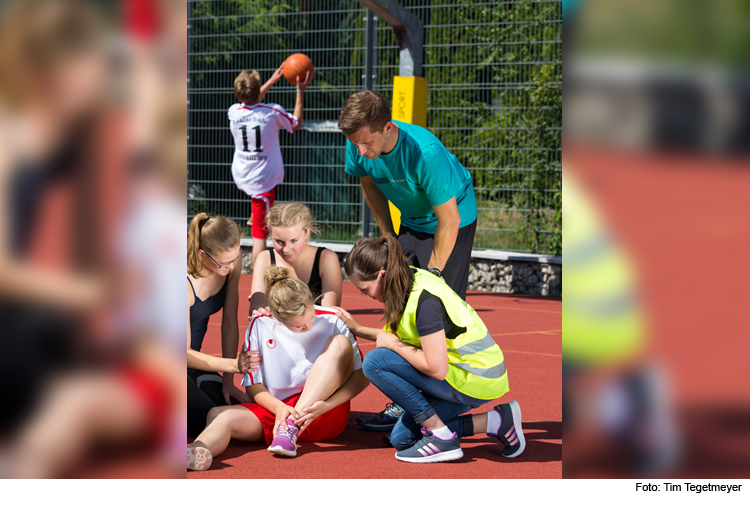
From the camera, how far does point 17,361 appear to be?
1.02 meters

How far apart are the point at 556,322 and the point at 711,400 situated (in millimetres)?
6475

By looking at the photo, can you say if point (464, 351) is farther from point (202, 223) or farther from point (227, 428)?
point (202, 223)

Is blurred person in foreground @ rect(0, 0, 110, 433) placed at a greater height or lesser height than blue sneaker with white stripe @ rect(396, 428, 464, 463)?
greater

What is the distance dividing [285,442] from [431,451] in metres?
0.58

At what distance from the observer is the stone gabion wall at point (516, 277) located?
9.20 m

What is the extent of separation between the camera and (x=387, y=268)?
3086 millimetres

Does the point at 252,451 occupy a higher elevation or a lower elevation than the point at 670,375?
lower

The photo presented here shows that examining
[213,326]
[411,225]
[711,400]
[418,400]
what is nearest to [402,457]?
[418,400]

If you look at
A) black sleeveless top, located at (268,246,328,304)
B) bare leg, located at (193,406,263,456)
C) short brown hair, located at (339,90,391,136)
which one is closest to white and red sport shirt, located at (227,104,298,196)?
black sleeveless top, located at (268,246,328,304)

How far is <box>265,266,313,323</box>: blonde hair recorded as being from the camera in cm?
324

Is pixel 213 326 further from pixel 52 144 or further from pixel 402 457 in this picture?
pixel 52 144

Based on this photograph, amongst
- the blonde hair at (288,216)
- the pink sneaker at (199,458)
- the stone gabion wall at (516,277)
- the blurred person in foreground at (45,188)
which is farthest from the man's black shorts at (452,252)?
the stone gabion wall at (516,277)

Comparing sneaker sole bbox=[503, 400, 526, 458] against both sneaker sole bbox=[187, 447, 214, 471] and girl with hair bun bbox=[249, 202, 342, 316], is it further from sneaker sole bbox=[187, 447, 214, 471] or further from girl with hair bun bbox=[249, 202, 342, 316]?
sneaker sole bbox=[187, 447, 214, 471]

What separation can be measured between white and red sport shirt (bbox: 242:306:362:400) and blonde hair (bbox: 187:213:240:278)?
0.34 metres
